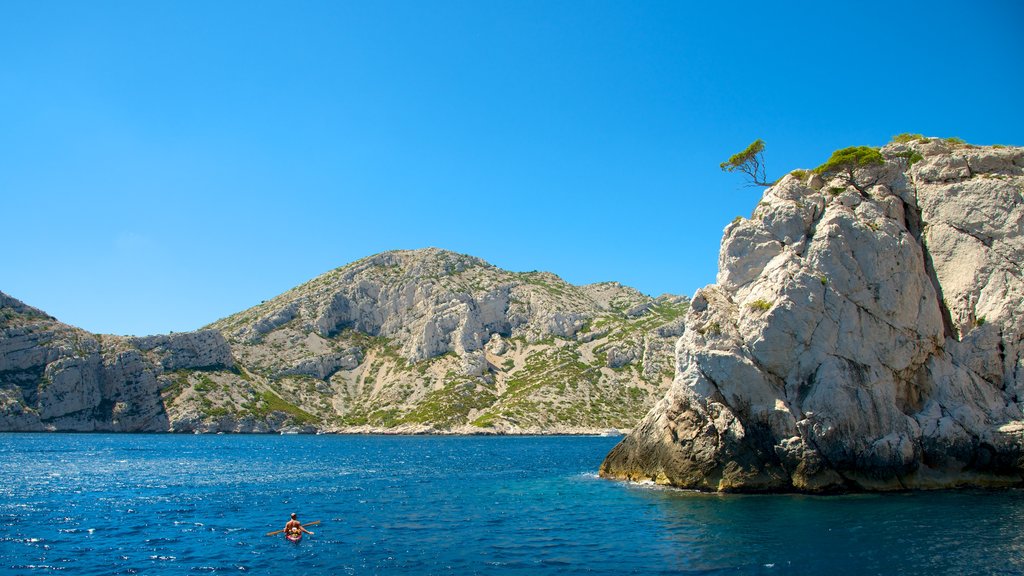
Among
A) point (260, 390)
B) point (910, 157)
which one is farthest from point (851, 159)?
point (260, 390)

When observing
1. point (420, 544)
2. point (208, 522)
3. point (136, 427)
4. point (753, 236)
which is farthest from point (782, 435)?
point (136, 427)

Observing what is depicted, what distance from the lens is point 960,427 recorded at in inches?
1623

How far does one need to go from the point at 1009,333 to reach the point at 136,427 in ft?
569

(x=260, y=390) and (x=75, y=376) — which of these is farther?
(x=260, y=390)

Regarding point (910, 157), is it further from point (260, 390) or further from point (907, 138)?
point (260, 390)

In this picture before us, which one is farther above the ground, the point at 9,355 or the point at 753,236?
the point at 753,236

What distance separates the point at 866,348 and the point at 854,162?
52.3 feet

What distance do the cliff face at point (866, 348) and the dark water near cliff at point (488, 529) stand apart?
3209 mm

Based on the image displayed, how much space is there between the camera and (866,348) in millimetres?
42438

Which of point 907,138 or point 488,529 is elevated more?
point 907,138

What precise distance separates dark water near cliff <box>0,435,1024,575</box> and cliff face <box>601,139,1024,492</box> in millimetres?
3209

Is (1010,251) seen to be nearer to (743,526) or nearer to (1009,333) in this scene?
(1009,333)

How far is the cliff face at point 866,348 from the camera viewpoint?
135 feet

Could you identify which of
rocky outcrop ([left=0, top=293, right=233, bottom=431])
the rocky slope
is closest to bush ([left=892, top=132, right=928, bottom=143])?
the rocky slope
